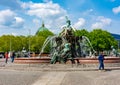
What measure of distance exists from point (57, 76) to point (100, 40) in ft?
328

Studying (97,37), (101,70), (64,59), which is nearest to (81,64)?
(64,59)

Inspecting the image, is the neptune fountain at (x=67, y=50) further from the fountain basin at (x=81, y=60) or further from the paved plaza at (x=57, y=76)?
the paved plaza at (x=57, y=76)

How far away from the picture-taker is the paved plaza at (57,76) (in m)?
18.7

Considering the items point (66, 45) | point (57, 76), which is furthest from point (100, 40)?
point (57, 76)

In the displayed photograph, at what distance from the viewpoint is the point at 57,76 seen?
23.0 m

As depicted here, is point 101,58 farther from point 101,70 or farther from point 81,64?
point 81,64

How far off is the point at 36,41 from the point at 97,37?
22.2 m

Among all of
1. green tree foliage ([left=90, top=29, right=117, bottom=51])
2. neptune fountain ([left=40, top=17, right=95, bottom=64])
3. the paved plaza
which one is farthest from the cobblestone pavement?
green tree foliage ([left=90, top=29, right=117, bottom=51])

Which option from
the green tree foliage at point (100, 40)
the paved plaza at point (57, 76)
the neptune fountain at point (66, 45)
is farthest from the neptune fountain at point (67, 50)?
the green tree foliage at point (100, 40)

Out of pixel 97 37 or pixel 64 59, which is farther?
pixel 97 37

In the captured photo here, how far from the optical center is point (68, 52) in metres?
35.7

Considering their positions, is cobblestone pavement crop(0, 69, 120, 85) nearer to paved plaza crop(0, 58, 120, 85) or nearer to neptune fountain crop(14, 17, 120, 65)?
paved plaza crop(0, 58, 120, 85)

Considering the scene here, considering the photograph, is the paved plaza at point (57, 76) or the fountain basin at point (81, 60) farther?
the fountain basin at point (81, 60)

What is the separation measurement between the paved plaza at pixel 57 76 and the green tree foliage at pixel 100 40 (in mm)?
89762
